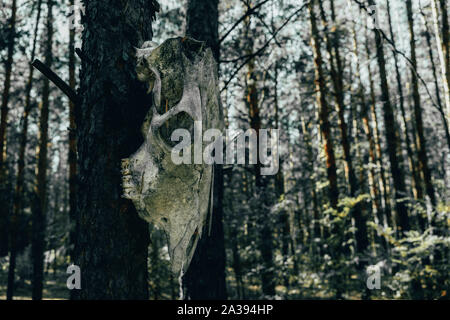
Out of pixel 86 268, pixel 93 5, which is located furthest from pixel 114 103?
pixel 86 268

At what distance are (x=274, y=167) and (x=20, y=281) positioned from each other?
12.8 meters

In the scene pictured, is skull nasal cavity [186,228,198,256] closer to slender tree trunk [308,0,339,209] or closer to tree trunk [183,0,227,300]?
tree trunk [183,0,227,300]

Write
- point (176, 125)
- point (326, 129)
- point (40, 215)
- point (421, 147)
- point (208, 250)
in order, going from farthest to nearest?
point (421, 147)
point (40, 215)
point (326, 129)
point (208, 250)
point (176, 125)

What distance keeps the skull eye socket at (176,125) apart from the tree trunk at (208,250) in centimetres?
259

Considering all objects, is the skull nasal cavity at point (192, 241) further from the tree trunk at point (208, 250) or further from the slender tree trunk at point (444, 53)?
the slender tree trunk at point (444, 53)

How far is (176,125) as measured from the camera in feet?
4.25

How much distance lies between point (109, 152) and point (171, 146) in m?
0.36

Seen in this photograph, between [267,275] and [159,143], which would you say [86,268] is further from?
[267,275]

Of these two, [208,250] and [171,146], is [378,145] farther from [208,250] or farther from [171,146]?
[171,146]

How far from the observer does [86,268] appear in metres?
1.47

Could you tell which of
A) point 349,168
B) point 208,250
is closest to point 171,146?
point 208,250

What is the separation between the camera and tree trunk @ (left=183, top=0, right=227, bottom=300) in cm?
408

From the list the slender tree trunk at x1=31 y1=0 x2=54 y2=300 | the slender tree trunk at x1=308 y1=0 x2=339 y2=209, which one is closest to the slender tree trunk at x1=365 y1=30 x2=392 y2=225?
the slender tree trunk at x1=308 y1=0 x2=339 y2=209

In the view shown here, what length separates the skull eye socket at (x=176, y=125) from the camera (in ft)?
4.22
